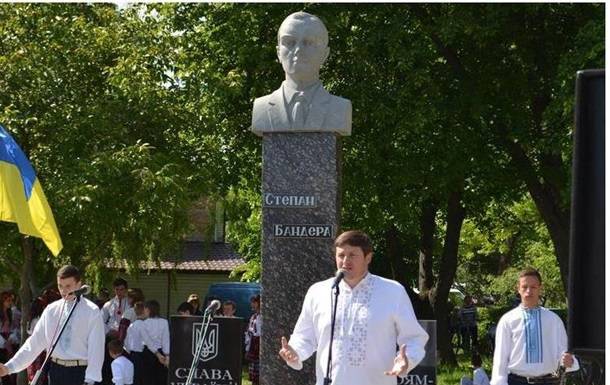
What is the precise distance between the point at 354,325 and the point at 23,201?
236 inches

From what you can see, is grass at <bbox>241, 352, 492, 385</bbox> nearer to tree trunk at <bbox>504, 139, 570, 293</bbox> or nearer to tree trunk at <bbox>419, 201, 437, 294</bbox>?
tree trunk at <bbox>419, 201, 437, 294</bbox>

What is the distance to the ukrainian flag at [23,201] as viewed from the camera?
40.2 feet

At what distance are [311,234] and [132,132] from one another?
9.19 m

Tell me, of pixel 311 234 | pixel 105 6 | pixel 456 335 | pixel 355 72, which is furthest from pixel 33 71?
pixel 456 335

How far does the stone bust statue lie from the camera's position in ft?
37.7

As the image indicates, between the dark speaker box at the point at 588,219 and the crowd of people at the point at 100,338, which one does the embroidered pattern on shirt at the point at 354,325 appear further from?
the dark speaker box at the point at 588,219

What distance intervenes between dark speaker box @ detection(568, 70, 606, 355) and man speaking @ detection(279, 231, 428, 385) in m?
4.86

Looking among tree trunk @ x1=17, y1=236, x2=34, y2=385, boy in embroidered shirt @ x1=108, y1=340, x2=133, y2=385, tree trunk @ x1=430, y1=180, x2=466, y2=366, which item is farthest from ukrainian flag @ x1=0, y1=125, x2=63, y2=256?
tree trunk @ x1=430, y1=180, x2=466, y2=366

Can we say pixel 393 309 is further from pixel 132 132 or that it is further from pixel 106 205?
pixel 132 132

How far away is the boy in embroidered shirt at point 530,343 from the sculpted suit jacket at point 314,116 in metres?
2.58

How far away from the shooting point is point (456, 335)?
4106cm

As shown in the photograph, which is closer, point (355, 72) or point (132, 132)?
point (132, 132)

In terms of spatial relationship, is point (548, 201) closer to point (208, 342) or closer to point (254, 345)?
point (254, 345)

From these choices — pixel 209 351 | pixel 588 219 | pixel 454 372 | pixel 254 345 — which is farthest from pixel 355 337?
pixel 454 372
